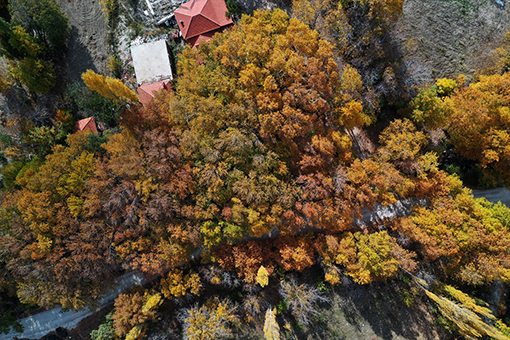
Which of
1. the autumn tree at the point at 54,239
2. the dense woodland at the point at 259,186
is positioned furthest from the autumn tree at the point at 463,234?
the autumn tree at the point at 54,239

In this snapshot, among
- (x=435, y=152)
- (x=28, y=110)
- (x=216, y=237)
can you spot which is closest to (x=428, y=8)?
(x=435, y=152)

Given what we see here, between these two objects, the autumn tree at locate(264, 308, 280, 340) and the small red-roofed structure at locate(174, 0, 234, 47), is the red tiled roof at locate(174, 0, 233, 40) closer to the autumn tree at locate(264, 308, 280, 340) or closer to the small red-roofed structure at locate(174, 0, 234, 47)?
the small red-roofed structure at locate(174, 0, 234, 47)

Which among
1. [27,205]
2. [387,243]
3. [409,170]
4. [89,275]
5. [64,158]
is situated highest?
[64,158]

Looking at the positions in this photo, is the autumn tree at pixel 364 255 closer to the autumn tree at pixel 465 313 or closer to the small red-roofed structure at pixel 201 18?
the autumn tree at pixel 465 313

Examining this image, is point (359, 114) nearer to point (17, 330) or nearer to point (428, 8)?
point (428, 8)

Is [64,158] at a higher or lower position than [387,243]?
higher

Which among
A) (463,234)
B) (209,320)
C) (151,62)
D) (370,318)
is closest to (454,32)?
(463,234)
